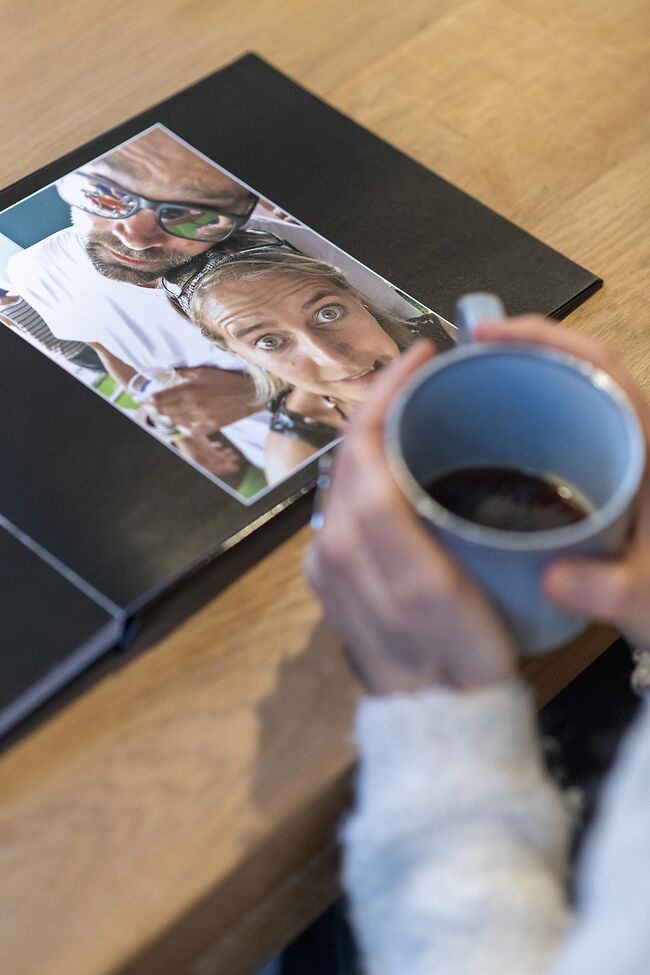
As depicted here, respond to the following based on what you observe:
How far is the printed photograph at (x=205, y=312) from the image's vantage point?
58 centimetres

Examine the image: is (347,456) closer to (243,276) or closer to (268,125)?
(243,276)

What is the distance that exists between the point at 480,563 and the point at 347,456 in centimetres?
7

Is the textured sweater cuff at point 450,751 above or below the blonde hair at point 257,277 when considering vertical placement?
below

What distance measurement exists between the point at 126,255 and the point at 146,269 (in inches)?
0.7

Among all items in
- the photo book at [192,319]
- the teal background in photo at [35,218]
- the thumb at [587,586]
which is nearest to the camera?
the thumb at [587,586]

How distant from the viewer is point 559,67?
81 cm

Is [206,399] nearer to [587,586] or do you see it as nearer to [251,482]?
[251,482]

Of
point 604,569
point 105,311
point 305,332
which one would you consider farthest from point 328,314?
point 604,569

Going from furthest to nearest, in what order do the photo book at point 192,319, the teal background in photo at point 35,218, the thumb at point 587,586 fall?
the teal background in photo at point 35,218 < the photo book at point 192,319 < the thumb at point 587,586

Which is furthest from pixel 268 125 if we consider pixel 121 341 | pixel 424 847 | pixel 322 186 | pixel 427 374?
pixel 424 847

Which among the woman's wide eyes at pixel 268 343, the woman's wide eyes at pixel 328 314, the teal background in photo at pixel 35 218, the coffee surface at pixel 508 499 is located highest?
the teal background in photo at pixel 35 218

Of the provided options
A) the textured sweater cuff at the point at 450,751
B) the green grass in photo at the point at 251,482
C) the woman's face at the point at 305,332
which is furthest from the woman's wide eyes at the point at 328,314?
the textured sweater cuff at the point at 450,751

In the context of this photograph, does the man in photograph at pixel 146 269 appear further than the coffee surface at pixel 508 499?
Yes

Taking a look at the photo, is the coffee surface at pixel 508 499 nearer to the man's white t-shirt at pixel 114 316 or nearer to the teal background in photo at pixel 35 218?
the man's white t-shirt at pixel 114 316
